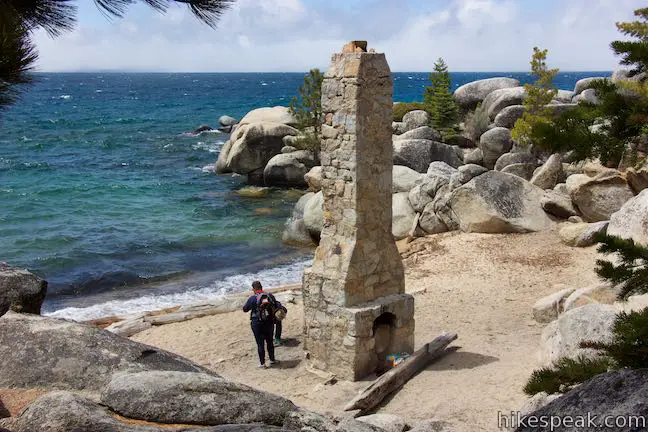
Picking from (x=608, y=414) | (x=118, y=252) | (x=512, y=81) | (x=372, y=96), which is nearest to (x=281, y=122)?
(x=512, y=81)

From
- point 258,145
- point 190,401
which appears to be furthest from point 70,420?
point 258,145

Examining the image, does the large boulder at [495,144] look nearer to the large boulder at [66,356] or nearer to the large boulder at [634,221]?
the large boulder at [634,221]

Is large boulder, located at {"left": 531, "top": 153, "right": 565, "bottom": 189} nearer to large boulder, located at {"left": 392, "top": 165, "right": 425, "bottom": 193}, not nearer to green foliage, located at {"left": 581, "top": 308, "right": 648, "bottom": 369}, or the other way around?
large boulder, located at {"left": 392, "top": 165, "right": 425, "bottom": 193}

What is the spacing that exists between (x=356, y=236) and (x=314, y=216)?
42.5 feet

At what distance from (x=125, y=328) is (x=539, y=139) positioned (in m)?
12.9

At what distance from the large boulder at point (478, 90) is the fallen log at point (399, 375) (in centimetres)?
2574

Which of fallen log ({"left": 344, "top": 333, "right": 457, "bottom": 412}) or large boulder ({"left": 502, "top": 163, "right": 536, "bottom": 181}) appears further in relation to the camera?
large boulder ({"left": 502, "top": 163, "right": 536, "bottom": 181})

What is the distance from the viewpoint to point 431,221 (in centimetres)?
2278

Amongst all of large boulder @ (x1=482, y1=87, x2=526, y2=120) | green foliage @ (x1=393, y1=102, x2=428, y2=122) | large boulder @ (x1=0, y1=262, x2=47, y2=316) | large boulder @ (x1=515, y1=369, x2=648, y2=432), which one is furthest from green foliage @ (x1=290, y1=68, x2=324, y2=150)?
large boulder @ (x1=515, y1=369, x2=648, y2=432)

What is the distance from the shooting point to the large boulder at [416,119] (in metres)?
35.1

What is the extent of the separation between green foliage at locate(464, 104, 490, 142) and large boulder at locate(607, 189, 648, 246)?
1798cm

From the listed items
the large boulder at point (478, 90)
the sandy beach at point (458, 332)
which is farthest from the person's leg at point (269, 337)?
the large boulder at point (478, 90)

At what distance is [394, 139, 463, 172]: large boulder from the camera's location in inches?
1158

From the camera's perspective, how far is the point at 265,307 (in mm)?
13000
